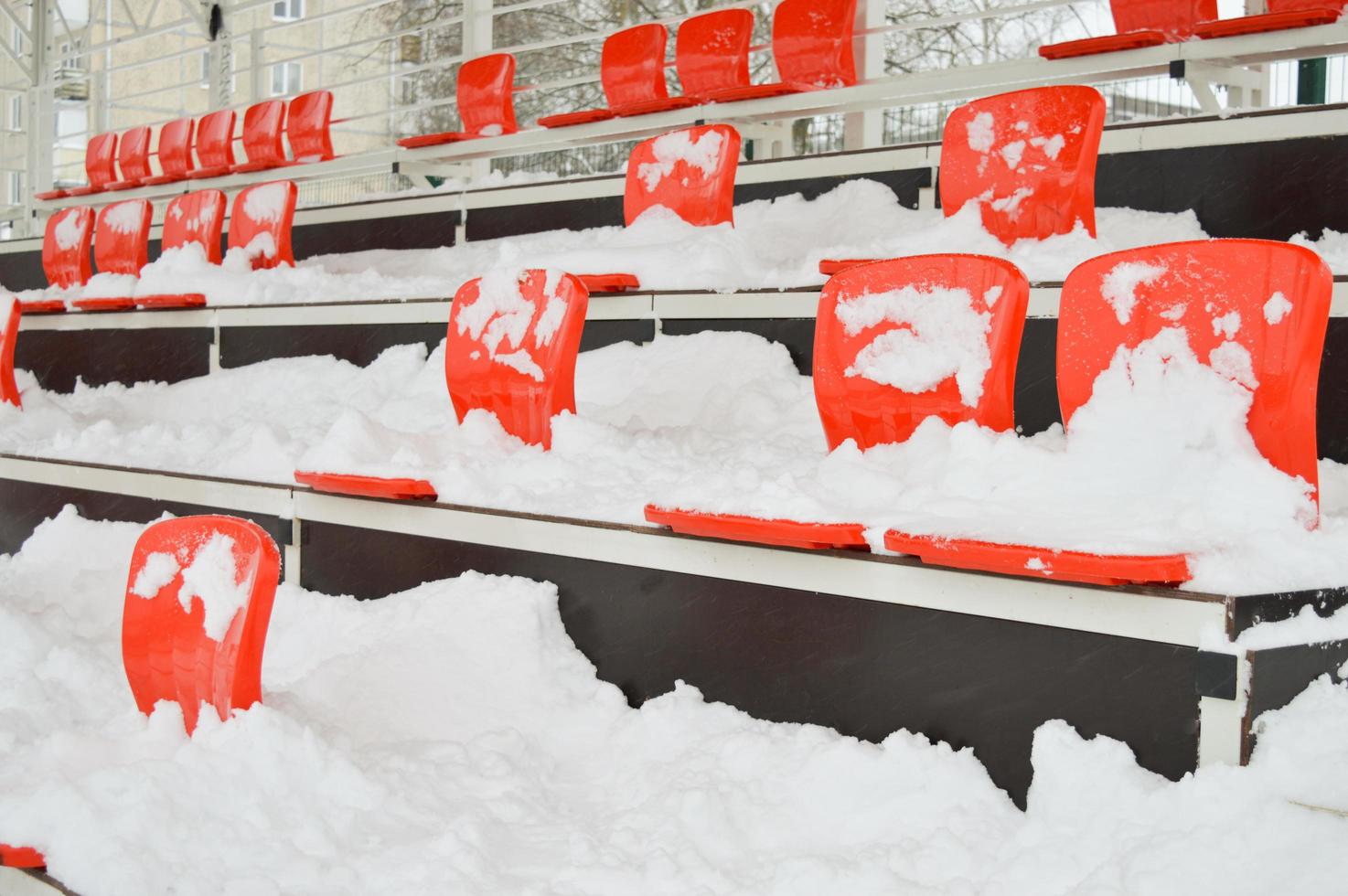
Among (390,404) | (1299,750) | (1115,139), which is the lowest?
(1299,750)

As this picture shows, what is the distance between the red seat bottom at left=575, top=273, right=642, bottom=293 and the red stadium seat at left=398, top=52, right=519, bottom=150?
3.18 m

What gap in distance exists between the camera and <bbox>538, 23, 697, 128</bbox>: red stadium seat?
19.8 ft

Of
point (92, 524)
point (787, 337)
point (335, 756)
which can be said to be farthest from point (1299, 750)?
point (92, 524)

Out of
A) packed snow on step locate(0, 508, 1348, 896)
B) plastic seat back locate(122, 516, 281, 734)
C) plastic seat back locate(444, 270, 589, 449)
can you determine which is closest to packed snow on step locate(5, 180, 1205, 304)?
plastic seat back locate(444, 270, 589, 449)

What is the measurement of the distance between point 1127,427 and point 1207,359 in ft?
0.51

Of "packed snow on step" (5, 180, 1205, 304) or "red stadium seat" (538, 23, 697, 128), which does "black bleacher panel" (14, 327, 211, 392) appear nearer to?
"packed snow on step" (5, 180, 1205, 304)

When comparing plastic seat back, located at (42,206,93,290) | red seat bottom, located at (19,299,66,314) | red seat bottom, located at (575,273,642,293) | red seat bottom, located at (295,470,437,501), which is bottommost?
red seat bottom, located at (295,470,437,501)

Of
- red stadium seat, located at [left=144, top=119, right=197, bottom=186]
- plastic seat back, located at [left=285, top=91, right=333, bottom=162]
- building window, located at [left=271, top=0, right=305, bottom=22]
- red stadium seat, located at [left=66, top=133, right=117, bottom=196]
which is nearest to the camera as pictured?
plastic seat back, located at [left=285, top=91, right=333, bottom=162]

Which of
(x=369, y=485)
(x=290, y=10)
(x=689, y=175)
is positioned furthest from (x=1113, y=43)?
(x=290, y=10)

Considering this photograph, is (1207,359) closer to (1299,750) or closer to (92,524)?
(1299,750)

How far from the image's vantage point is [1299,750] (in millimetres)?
1594

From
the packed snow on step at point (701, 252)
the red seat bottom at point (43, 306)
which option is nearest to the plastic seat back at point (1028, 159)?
the packed snow on step at point (701, 252)

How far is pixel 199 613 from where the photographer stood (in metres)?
2.07

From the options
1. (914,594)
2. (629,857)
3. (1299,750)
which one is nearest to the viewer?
(1299,750)
